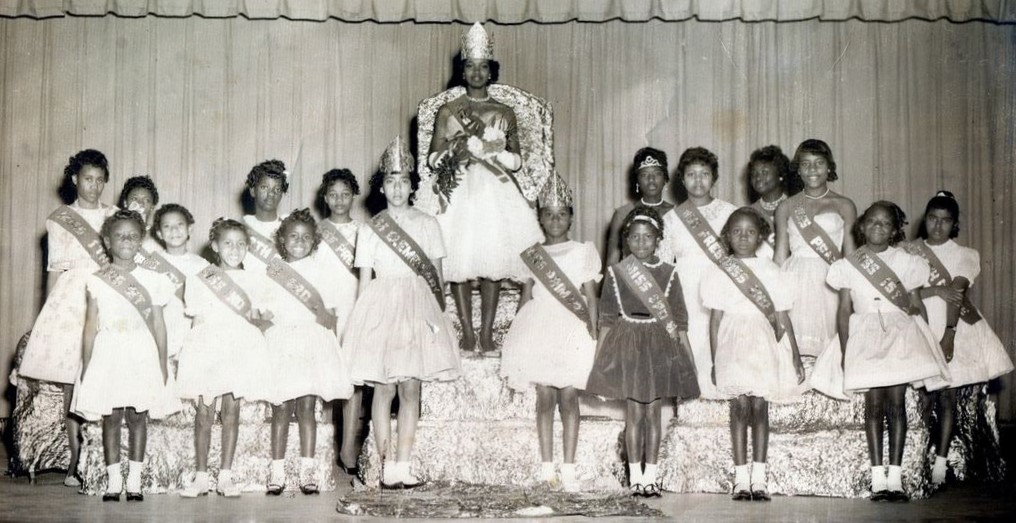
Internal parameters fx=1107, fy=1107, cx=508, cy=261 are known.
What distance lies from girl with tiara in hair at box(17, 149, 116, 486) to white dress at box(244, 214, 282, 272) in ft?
2.56

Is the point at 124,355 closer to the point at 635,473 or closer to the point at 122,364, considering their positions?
the point at 122,364

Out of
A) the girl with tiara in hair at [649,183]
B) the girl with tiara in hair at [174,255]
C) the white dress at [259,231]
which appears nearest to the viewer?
the girl with tiara in hair at [174,255]

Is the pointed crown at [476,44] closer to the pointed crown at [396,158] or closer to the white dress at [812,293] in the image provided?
the pointed crown at [396,158]

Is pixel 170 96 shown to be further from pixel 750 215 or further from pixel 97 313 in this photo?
pixel 750 215

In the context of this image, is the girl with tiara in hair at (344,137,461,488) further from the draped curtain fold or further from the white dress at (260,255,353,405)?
the draped curtain fold

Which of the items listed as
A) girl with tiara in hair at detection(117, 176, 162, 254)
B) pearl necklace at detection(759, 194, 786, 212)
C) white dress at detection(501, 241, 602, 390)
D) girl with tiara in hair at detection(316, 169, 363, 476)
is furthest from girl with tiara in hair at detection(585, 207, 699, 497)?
girl with tiara in hair at detection(117, 176, 162, 254)

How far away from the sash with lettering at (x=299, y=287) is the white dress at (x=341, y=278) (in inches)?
9.2

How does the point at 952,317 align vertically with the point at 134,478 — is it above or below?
above

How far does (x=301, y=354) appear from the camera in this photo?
17.1 ft

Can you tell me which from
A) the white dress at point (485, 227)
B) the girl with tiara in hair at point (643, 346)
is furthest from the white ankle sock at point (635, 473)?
the white dress at point (485, 227)

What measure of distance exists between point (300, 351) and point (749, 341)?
2106 millimetres

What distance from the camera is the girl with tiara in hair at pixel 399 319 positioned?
5.19m

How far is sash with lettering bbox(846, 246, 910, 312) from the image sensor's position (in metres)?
5.23

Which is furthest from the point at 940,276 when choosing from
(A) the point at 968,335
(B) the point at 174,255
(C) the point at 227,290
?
(B) the point at 174,255
